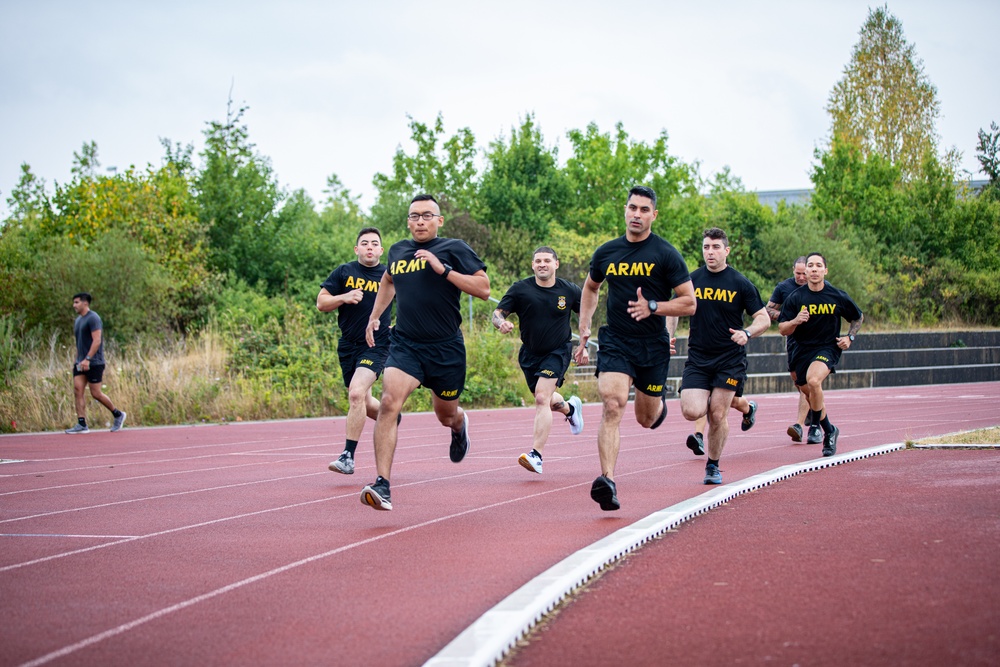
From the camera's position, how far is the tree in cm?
5684

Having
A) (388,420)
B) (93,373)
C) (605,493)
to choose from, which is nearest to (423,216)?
(388,420)

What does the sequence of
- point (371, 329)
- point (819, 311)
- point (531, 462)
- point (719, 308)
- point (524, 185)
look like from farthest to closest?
point (524, 185) → point (819, 311) → point (719, 308) → point (531, 462) → point (371, 329)

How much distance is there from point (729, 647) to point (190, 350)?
62.6ft

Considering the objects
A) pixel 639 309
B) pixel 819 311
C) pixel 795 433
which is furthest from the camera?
pixel 795 433

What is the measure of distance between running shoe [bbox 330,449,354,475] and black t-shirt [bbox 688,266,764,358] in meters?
3.33

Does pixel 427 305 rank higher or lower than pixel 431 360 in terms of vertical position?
higher

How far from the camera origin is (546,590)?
5340mm

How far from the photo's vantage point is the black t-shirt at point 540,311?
1148cm

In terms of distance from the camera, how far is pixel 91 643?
4.90 meters

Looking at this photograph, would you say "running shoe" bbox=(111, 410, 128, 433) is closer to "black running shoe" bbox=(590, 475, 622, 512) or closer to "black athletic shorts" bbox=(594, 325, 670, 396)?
"black athletic shorts" bbox=(594, 325, 670, 396)

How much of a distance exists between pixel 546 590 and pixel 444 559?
1.41 m

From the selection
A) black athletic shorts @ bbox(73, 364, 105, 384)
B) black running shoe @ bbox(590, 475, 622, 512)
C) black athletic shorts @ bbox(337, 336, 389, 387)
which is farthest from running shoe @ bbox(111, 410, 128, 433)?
black running shoe @ bbox(590, 475, 622, 512)

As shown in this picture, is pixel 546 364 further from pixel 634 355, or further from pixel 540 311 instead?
pixel 634 355

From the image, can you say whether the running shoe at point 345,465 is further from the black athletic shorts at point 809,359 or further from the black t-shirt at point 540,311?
the black athletic shorts at point 809,359
